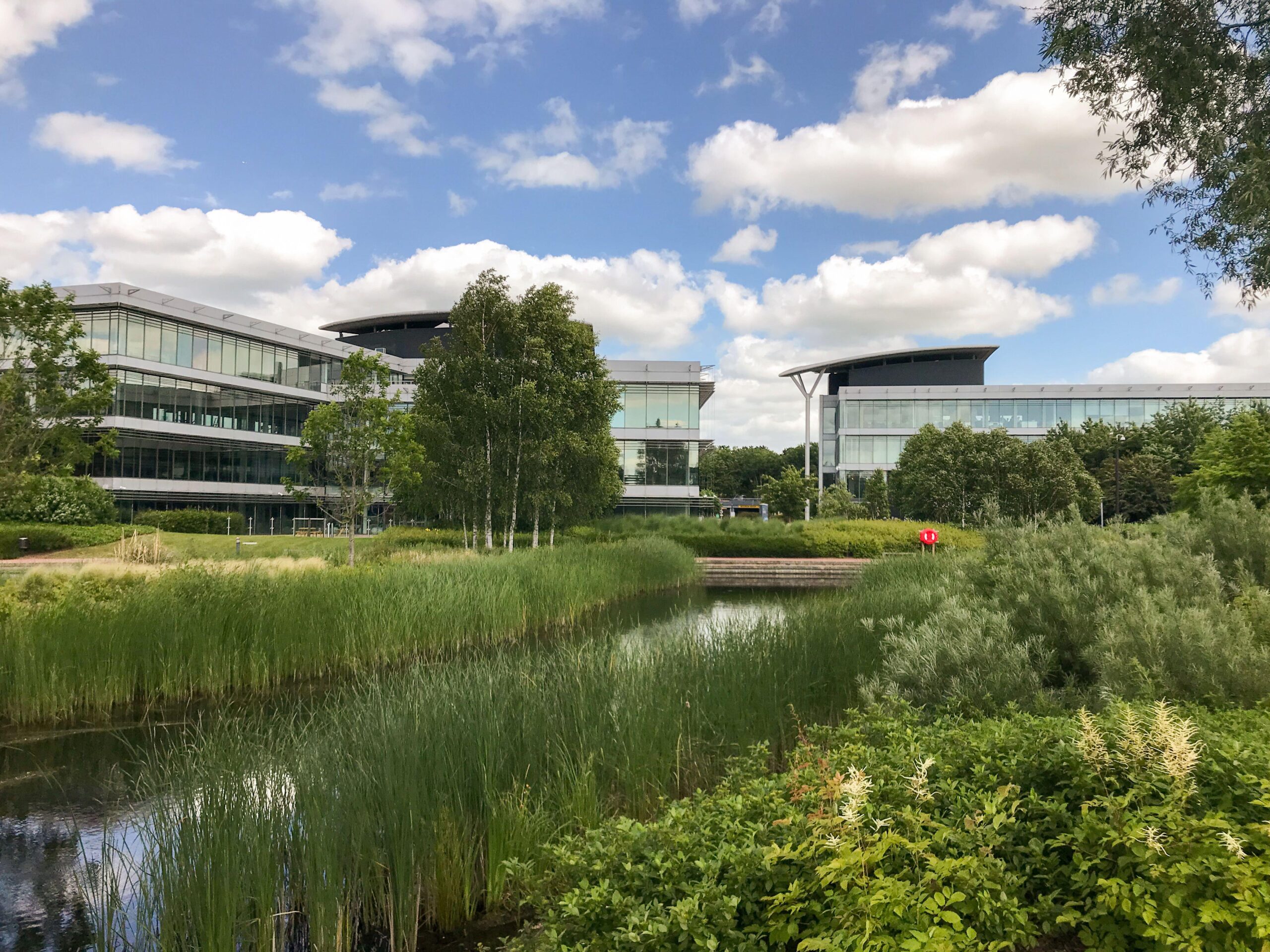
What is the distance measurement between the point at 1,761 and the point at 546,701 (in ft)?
17.6

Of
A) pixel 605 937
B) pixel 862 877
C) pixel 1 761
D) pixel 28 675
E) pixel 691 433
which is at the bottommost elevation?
pixel 1 761

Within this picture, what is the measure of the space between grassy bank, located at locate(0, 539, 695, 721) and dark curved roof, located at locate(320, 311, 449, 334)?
155 feet

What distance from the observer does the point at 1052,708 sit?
4.86 metres

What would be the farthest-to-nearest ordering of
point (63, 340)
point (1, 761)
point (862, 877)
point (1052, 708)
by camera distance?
point (63, 340), point (1, 761), point (1052, 708), point (862, 877)

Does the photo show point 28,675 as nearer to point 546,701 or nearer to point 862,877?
point 546,701

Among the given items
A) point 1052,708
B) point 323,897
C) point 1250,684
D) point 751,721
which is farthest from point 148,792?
point 1250,684

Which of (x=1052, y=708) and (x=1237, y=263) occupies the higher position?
(x=1237, y=263)

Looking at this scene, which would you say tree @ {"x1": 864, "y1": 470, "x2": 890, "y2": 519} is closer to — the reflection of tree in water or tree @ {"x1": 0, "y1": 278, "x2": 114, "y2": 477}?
tree @ {"x1": 0, "y1": 278, "x2": 114, "y2": 477}

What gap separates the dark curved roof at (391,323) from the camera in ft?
192

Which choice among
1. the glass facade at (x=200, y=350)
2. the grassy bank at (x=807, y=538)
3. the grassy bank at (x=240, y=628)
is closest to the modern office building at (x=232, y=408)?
the glass facade at (x=200, y=350)

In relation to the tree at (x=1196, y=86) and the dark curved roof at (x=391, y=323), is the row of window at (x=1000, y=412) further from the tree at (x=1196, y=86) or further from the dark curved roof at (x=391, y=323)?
the tree at (x=1196, y=86)

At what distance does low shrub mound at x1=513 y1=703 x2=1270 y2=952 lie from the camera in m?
2.50

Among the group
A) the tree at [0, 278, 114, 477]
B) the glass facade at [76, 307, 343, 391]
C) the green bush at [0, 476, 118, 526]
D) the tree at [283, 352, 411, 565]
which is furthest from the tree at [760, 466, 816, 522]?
the tree at [0, 278, 114, 477]

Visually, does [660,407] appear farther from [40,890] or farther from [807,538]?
[40,890]
